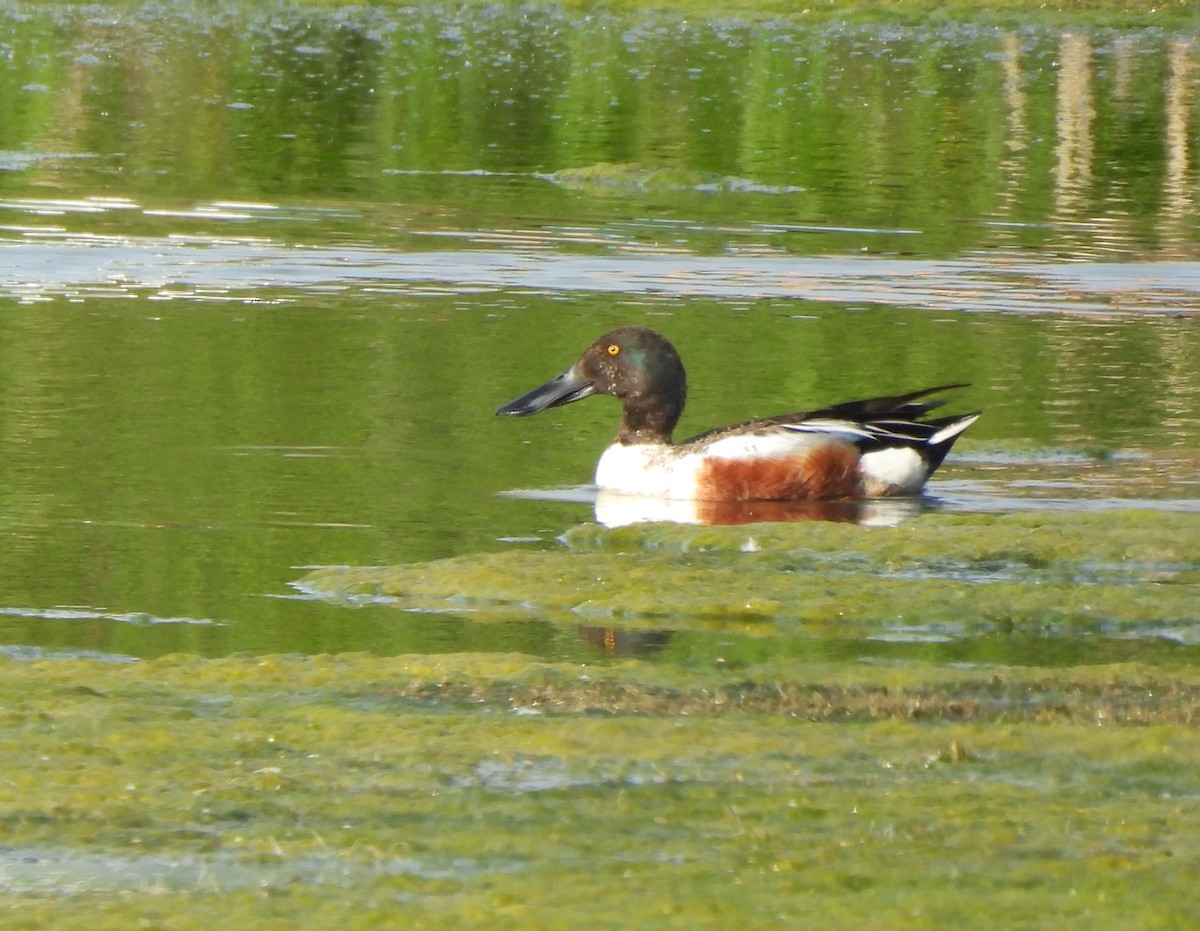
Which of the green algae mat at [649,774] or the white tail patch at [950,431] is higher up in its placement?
the green algae mat at [649,774]

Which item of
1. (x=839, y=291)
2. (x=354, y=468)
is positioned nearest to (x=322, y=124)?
(x=839, y=291)

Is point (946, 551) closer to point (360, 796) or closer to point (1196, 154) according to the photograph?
point (360, 796)

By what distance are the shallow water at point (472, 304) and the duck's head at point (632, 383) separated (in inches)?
11.9

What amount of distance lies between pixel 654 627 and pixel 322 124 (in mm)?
23322

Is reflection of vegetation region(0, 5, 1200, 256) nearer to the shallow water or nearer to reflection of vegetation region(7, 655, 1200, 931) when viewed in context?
the shallow water

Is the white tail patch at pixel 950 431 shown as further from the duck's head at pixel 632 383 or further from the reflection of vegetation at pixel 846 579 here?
the duck's head at pixel 632 383

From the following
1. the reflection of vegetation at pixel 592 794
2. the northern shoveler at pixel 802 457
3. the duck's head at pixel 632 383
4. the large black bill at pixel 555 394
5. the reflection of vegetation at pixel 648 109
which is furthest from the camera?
the reflection of vegetation at pixel 648 109

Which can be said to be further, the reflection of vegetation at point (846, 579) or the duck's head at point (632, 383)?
the duck's head at point (632, 383)

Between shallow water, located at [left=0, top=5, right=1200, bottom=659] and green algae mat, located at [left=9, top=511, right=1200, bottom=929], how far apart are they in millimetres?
686

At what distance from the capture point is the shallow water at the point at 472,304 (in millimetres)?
9258

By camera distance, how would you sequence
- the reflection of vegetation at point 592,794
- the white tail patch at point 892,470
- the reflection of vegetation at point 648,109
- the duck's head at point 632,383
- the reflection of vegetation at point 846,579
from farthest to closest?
the reflection of vegetation at point 648,109 → the duck's head at point 632,383 → the white tail patch at point 892,470 → the reflection of vegetation at point 846,579 → the reflection of vegetation at point 592,794

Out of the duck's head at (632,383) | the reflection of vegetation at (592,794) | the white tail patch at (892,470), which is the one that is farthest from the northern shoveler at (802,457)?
the reflection of vegetation at (592,794)

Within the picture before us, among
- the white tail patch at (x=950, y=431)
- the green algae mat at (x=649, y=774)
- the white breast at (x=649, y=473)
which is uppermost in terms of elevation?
the green algae mat at (x=649, y=774)

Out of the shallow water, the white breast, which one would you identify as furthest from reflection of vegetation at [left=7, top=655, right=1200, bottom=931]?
the white breast
